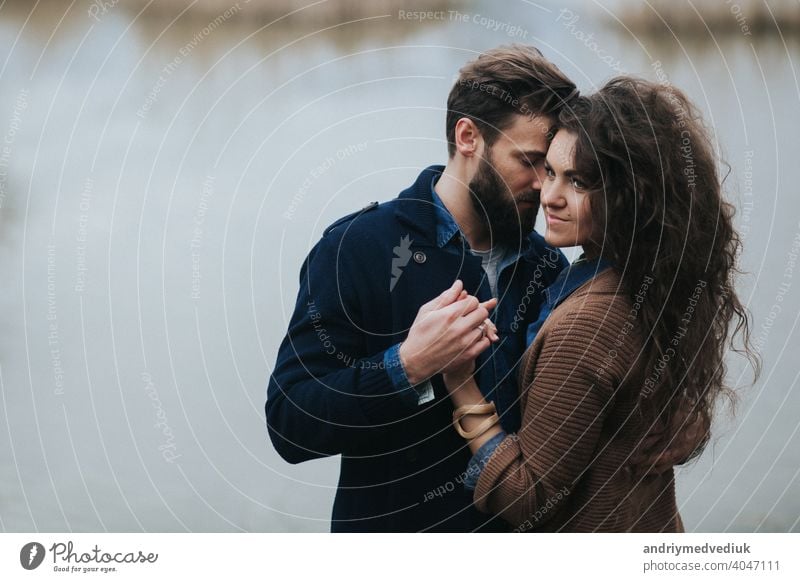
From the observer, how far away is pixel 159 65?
222 centimetres

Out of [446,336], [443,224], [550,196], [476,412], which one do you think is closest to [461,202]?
[443,224]

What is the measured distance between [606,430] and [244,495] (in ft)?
2.73

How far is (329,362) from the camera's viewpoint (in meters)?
1.81

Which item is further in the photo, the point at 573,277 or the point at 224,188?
the point at 224,188

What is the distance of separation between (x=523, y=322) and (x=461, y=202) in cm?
25

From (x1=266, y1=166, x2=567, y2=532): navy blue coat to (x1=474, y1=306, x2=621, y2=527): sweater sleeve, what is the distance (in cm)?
11

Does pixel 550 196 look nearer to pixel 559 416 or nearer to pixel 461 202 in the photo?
pixel 461 202

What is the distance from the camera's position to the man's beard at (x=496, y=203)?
1.82 metres

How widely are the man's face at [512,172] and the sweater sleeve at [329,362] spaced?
9.3 inches

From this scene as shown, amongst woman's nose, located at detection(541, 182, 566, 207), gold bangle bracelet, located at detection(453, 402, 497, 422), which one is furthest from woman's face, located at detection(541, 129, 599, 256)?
gold bangle bracelet, located at detection(453, 402, 497, 422)

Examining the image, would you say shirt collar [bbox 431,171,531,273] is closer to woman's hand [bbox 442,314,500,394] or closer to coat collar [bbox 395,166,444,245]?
coat collar [bbox 395,166,444,245]
